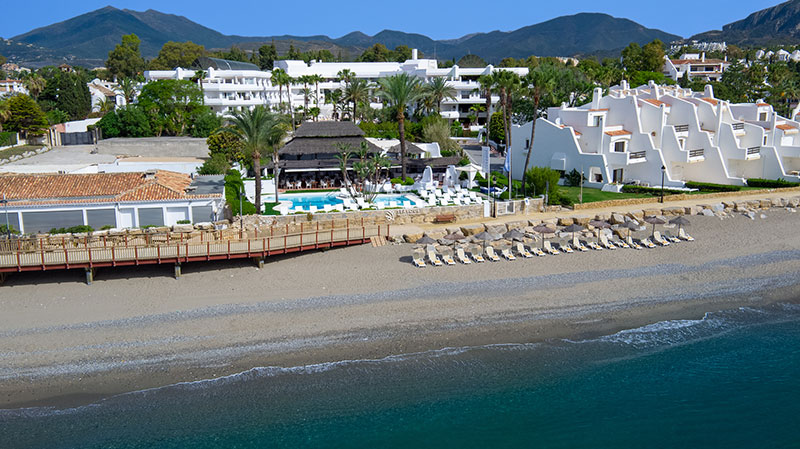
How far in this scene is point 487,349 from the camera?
21.0m

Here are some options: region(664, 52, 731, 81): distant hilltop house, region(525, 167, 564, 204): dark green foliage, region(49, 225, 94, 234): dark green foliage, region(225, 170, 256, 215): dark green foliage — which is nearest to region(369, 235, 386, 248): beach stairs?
region(225, 170, 256, 215): dark green foliage

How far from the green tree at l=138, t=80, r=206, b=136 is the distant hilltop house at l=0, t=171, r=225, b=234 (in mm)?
30141

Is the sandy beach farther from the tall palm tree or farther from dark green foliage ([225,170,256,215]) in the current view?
the tall palm tree

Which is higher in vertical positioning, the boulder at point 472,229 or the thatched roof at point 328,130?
the thatched roof at point 328,130

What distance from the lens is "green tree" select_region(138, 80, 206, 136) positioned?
6078cm

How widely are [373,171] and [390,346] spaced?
2049cm

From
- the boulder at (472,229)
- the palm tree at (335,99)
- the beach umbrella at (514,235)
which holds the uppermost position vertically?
the palm tree at (335,99)

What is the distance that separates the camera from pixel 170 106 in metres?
61.2

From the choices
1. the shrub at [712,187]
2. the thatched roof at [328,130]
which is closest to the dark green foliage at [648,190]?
the shrub at [712,187]

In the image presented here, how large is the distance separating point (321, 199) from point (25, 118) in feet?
121

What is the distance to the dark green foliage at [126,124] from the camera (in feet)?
197

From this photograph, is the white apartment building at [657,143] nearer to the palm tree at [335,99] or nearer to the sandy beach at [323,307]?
the sandy beach at [323,307]

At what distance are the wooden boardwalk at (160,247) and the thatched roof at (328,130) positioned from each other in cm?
1627

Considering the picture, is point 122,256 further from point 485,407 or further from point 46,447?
point 485,407
